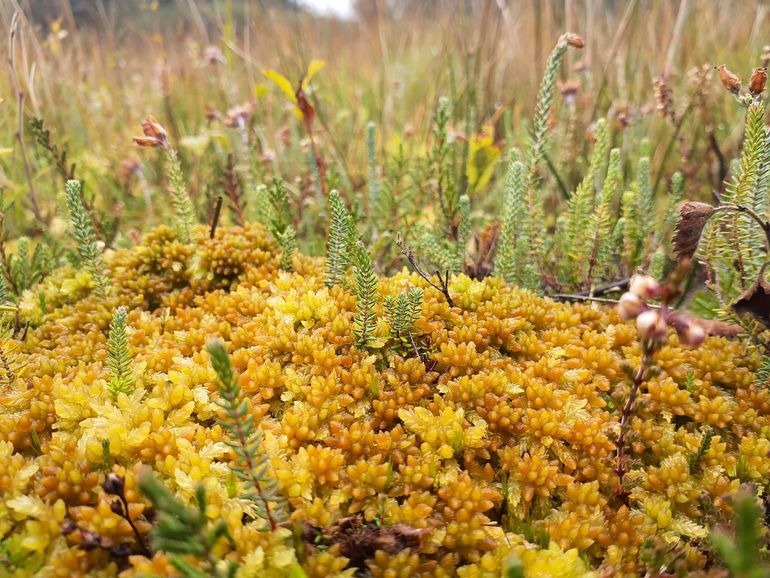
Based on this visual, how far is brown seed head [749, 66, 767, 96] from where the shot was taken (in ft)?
4.59

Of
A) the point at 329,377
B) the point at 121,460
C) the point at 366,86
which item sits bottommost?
the point at 121,460

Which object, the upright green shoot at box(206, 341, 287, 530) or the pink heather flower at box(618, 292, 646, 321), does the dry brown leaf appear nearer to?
the pink heather flower at box(618, 292, 646, 321)

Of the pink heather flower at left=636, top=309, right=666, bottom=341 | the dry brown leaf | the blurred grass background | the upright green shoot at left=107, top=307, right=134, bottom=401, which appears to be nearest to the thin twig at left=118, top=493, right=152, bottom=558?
the upright green shoot at left=107, top=307, right=134, bottom=401

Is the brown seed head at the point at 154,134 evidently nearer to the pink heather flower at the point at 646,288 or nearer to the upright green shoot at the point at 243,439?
the upright green shoot at the point at 243,439

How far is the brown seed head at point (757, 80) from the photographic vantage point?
1.40 m

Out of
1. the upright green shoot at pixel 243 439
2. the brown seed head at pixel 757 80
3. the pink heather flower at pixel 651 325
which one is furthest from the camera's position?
the brown seed head at pixel 757 80

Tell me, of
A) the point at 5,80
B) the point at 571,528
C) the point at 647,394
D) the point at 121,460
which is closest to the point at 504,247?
the point at 647,394

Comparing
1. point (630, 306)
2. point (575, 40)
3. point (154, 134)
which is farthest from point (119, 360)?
point (575, 40)

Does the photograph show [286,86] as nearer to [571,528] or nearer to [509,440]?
[509,440]

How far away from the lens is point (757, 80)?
1434mm

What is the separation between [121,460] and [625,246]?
2.22 meters

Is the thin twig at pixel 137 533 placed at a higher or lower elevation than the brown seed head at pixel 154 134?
lower

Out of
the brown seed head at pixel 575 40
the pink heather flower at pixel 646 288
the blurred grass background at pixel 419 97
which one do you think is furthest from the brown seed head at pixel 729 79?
the blurred grass background at pixel 419 97

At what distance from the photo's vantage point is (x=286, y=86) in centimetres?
215
